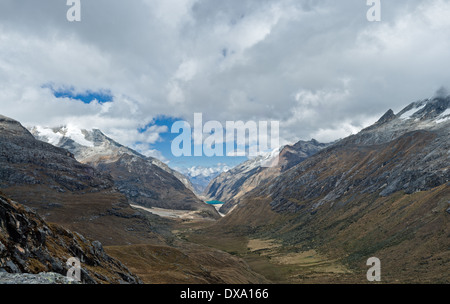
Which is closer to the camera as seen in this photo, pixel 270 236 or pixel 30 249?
pixel 30 249

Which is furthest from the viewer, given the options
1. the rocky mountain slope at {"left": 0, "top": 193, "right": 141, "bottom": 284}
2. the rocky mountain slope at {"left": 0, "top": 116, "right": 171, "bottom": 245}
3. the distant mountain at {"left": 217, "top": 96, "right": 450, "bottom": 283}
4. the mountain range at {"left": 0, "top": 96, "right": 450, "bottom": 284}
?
→ the rocky mountain slope at {"left": 0, "top": 116, "right": 171, "bottom": 245}

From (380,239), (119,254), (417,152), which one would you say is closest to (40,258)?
(119,254)

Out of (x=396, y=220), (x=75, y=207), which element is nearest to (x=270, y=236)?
(x=396, y=220)

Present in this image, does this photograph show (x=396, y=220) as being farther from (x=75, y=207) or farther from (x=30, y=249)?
(x=75, y=207)

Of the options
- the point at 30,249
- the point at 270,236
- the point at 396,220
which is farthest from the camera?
the point at 270,236

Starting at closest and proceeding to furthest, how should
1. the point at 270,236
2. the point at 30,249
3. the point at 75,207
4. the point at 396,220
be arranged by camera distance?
the point at 30,249
the point at 396,220
the point at 75,207
the point at 270,236

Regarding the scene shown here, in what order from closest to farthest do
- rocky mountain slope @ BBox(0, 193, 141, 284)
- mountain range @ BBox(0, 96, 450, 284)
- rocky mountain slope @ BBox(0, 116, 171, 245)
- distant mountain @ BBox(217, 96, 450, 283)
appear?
rocky mountain slope @ BBox(0, 193, 141, 284), mountain range @ BBox(0, 96, 450, 284), distant mountain @ BBox(217, 96, 450, 283), rocky mountain slope @ BBox(0, 116, 171, 245)

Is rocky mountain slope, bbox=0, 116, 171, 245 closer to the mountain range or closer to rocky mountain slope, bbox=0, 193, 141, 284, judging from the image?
the mountain range

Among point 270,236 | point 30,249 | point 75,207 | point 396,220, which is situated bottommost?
point 270,236

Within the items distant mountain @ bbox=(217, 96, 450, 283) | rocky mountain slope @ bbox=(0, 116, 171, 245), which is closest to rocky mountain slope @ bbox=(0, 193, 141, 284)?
distant mountain @ bbox=(217, 96, 450, 283)

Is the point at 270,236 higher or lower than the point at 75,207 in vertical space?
lower
